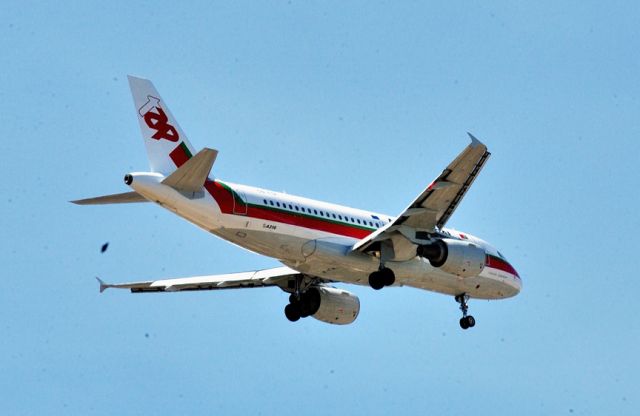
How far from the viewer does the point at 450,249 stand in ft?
134

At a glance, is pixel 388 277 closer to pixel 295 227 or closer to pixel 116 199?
pixel 295 227

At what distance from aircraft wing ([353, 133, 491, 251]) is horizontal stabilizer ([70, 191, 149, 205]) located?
7749mm

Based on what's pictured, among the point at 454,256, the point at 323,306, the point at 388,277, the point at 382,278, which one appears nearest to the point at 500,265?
the point at 454,256

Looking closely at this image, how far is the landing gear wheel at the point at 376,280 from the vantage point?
40656 mm

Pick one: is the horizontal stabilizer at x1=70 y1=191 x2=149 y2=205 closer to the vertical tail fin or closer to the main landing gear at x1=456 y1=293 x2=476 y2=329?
the vertical tail fin

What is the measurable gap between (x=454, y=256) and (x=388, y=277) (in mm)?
2304

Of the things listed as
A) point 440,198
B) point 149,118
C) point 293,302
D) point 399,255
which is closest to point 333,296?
point 293,302

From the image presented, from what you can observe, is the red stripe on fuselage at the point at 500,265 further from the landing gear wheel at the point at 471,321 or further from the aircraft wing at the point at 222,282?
the aircraft wing at the point at 222,282

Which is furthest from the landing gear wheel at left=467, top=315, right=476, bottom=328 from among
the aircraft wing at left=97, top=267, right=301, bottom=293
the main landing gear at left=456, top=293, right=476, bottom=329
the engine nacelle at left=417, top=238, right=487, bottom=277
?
the aircraft wing at left=97, top=267, right=301, bottom=293

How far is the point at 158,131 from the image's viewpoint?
38.8 m

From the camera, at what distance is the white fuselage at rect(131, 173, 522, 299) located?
37875 mm

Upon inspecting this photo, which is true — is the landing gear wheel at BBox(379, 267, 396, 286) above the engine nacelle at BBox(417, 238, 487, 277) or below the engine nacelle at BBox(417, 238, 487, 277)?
below

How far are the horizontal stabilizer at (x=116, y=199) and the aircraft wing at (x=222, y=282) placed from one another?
7.65m

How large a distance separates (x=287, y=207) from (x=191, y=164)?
15.1 feet
